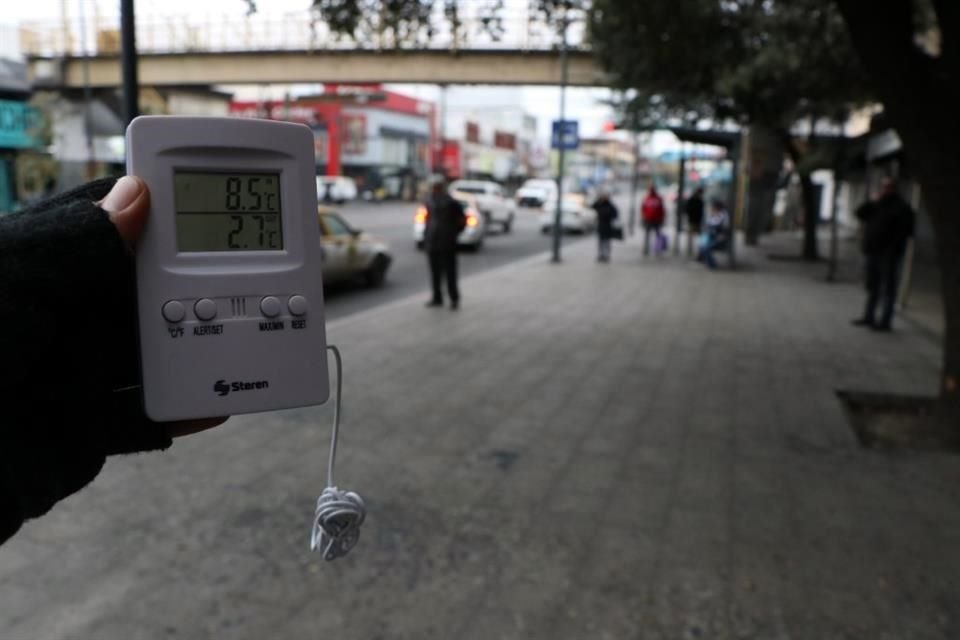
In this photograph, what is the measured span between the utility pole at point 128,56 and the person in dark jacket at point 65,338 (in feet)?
2.51

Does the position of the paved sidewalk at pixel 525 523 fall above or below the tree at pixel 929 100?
below

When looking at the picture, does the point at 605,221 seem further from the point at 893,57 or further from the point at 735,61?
the point at 893,57

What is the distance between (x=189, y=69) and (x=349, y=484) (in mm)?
25885

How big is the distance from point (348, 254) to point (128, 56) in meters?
11.1

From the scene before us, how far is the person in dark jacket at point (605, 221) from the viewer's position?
19.7 metres

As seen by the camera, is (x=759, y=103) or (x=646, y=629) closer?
(x=646, y=629)

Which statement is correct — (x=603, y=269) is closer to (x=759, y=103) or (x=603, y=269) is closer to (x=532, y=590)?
(x=759, y=103)

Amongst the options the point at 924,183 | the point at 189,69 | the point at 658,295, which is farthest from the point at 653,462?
the point at 189,69

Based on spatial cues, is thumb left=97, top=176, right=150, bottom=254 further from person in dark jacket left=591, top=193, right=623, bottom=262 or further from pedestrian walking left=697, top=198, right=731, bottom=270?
person in dark jacket left=591, top=193, right=623, bottom=262

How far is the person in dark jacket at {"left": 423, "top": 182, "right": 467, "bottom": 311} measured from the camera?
11109 mm

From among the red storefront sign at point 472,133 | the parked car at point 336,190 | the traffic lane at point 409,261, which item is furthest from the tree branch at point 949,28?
the red storefront sign at point 472,133

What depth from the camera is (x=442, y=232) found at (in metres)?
11.1

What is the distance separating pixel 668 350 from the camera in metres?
→ 8.92

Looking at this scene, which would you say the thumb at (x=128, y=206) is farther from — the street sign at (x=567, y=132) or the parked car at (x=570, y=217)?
the parked car at (x=570, y=217)
